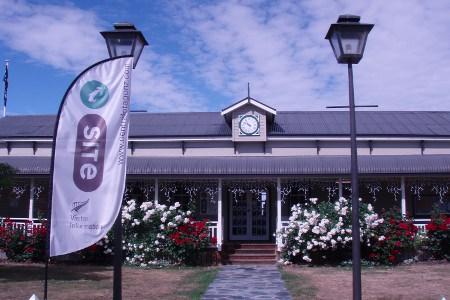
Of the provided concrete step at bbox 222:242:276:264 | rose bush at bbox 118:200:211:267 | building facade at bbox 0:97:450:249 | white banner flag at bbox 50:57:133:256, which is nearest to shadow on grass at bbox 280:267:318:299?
concrete step at bbox 222:242:276:264

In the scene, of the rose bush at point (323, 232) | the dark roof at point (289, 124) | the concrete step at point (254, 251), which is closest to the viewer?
the rose bush at point (323, 232)

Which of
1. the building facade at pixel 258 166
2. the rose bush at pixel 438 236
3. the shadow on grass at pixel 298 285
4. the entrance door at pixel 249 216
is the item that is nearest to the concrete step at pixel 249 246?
the building facade at pixel 258 166

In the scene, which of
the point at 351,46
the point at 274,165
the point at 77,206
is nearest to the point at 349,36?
the point at 351,46

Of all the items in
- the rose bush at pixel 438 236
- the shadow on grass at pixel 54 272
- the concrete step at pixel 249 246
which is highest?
the rose bush at pixel 438 236

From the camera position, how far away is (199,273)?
47.6ft

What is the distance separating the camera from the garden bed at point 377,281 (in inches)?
414

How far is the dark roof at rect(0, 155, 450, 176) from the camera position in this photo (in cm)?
1733

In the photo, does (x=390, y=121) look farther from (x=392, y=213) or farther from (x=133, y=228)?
(x=133, y=228)

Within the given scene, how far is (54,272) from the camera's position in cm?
1422

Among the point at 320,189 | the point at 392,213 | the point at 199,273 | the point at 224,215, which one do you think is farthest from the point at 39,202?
the point at 392,213

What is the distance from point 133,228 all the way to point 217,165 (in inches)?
137

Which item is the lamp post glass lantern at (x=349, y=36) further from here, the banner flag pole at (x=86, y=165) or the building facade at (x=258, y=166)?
the building facade at (x=258, y=166)

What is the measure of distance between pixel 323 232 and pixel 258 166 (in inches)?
127

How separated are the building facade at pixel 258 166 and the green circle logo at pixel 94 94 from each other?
1131cm
